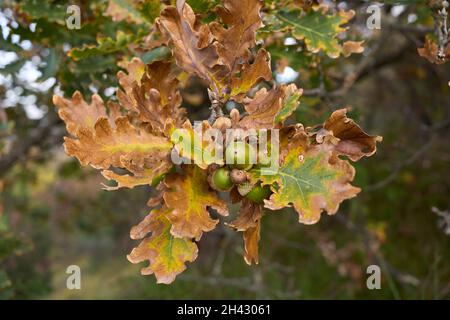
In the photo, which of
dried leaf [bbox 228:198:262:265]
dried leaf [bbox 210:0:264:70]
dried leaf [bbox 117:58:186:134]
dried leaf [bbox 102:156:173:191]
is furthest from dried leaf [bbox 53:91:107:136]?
dried leaf [bbox 228:198:262:265]

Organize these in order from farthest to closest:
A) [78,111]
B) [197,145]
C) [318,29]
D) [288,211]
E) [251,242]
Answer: [288,211] → [318,29] → [78,111] → [251,242] → [197,145]

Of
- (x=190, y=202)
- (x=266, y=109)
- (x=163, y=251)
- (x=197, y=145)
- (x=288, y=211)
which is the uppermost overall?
(x=288, y=211)

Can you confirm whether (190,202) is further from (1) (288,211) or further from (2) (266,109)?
(1) (288,211)

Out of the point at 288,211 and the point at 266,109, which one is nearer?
the point at 266,109

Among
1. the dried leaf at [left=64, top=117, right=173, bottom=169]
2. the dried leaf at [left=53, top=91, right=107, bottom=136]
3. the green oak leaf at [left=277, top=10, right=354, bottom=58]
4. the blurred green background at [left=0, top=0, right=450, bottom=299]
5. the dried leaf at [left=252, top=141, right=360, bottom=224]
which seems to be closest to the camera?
the dried leaf at [left=252, top=141, right=360, bottom=224]

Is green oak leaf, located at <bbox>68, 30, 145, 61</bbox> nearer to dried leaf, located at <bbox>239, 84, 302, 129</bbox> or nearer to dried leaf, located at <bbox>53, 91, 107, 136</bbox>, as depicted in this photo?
dried leaf, located at <bbox>53, 91, 107, 136</bbox>

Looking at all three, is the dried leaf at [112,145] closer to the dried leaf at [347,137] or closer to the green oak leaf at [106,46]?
the dried leaf at [347,137]

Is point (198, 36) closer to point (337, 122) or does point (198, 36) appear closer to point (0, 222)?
point (337, 122)

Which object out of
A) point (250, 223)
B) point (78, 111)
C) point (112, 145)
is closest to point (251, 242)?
point (250, 223)
